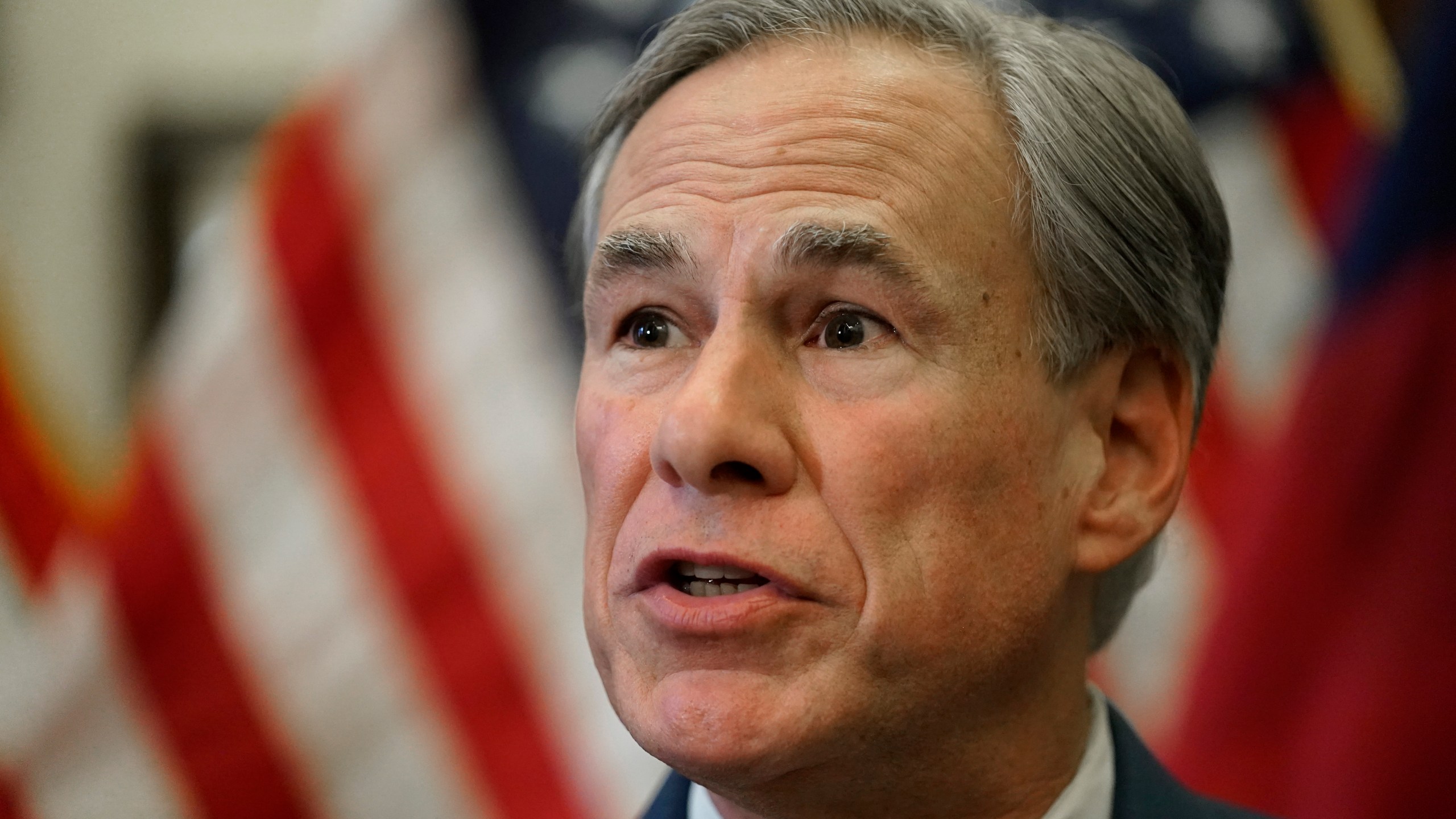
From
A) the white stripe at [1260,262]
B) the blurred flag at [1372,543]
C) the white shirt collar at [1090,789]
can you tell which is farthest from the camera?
the white stripe at [1260,262]

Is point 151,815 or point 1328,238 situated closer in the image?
point 151,815

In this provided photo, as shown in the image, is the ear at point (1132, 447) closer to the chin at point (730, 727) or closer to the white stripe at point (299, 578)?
the chin at point (730, 727)

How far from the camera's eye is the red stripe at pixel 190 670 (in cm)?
198

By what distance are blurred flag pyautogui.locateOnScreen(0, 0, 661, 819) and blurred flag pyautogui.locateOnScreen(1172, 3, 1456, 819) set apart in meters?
1.00

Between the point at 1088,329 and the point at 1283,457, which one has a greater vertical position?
the point at 1088,329

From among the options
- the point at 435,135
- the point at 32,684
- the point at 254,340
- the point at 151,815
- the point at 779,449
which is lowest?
the point at 151,815

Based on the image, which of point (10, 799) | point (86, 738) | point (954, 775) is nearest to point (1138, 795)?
point (954, 775)

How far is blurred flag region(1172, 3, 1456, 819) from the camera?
5.48ft

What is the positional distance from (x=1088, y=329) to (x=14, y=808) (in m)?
1.77

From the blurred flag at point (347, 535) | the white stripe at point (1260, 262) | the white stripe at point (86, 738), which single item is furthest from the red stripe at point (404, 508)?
the white stripe at point (1260, 262)

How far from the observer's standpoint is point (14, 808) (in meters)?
1.95

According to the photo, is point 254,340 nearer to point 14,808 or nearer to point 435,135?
point 435,135

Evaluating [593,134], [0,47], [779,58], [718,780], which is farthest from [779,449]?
[0,47]

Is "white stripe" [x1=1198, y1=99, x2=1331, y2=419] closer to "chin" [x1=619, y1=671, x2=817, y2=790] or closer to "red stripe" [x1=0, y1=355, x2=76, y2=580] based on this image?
"chin" [x1=619, y1=671, x2=817, y2=790]
